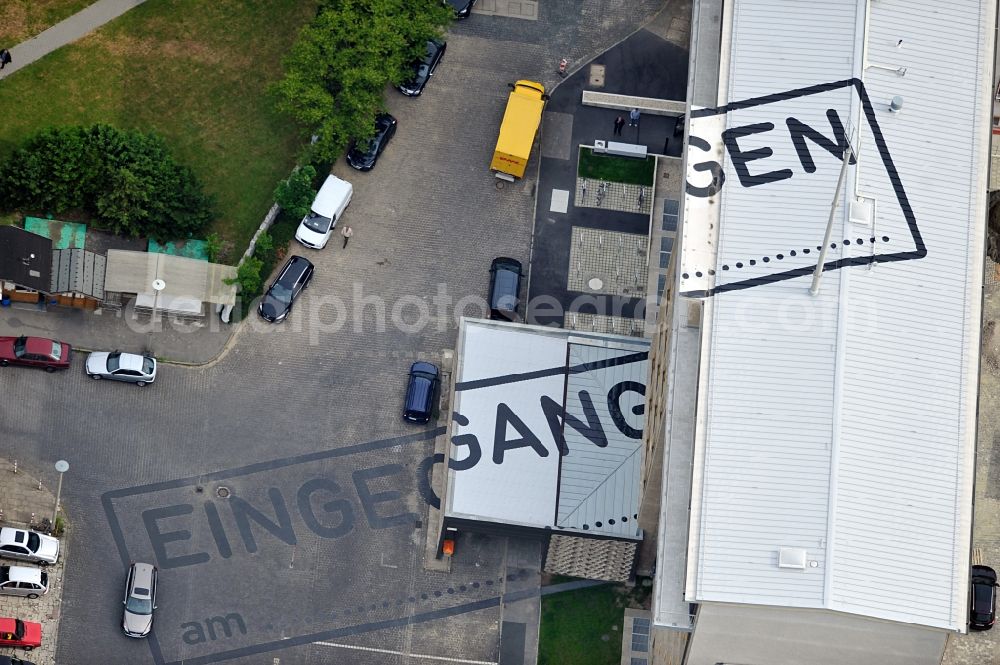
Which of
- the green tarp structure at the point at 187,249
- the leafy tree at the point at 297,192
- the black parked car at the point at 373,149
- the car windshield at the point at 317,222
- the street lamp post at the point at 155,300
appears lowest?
the street lamp post at the point at 155,300

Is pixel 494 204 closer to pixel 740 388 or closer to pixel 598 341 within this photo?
pixel 598 341

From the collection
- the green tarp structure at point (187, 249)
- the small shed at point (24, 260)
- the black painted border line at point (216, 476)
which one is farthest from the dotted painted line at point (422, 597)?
the small shed at point (24, 260)

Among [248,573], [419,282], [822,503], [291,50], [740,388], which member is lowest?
[248,573]

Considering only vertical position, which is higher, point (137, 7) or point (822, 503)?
point (137, 7)

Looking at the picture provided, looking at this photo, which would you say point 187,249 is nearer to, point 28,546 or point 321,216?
point 321,216

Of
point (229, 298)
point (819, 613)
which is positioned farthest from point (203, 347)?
point (819, 613)

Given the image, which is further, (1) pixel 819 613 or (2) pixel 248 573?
(2) pixel 248 573

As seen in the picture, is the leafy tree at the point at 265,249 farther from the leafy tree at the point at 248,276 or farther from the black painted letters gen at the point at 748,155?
the black painted letters gen at the point at 748,155
